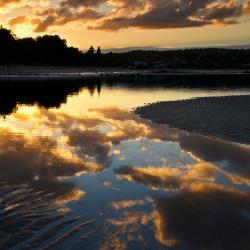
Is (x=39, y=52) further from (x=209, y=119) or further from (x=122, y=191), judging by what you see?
(x=122, y=191)

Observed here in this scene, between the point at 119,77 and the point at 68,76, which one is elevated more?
the point at 68,76

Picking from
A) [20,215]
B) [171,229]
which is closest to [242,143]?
[171,229]

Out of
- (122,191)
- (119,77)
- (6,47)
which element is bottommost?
(119,77)

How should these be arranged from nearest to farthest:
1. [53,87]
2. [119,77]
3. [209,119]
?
[209,119] < [53,87] < [119,77]

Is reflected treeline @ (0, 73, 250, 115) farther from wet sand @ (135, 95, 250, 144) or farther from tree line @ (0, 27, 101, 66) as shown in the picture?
tree line @ (0, 27, 101, 66)

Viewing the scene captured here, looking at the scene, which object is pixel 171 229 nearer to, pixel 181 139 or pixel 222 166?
pixel 222 166

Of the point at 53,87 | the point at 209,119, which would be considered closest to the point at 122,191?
the point at 209,119

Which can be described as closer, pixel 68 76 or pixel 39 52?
pixel 68 76

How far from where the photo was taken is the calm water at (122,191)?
8094 mm

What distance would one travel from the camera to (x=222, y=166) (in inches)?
552

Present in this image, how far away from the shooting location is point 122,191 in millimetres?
10945

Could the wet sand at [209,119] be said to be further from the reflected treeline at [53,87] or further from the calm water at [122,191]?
the reflected treeline at [53,87]

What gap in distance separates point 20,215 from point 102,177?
11.8 feet

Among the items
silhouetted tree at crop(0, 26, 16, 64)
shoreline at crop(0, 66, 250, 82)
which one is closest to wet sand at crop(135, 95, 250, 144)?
shoreline at crop(0, 66, 250, 82)
